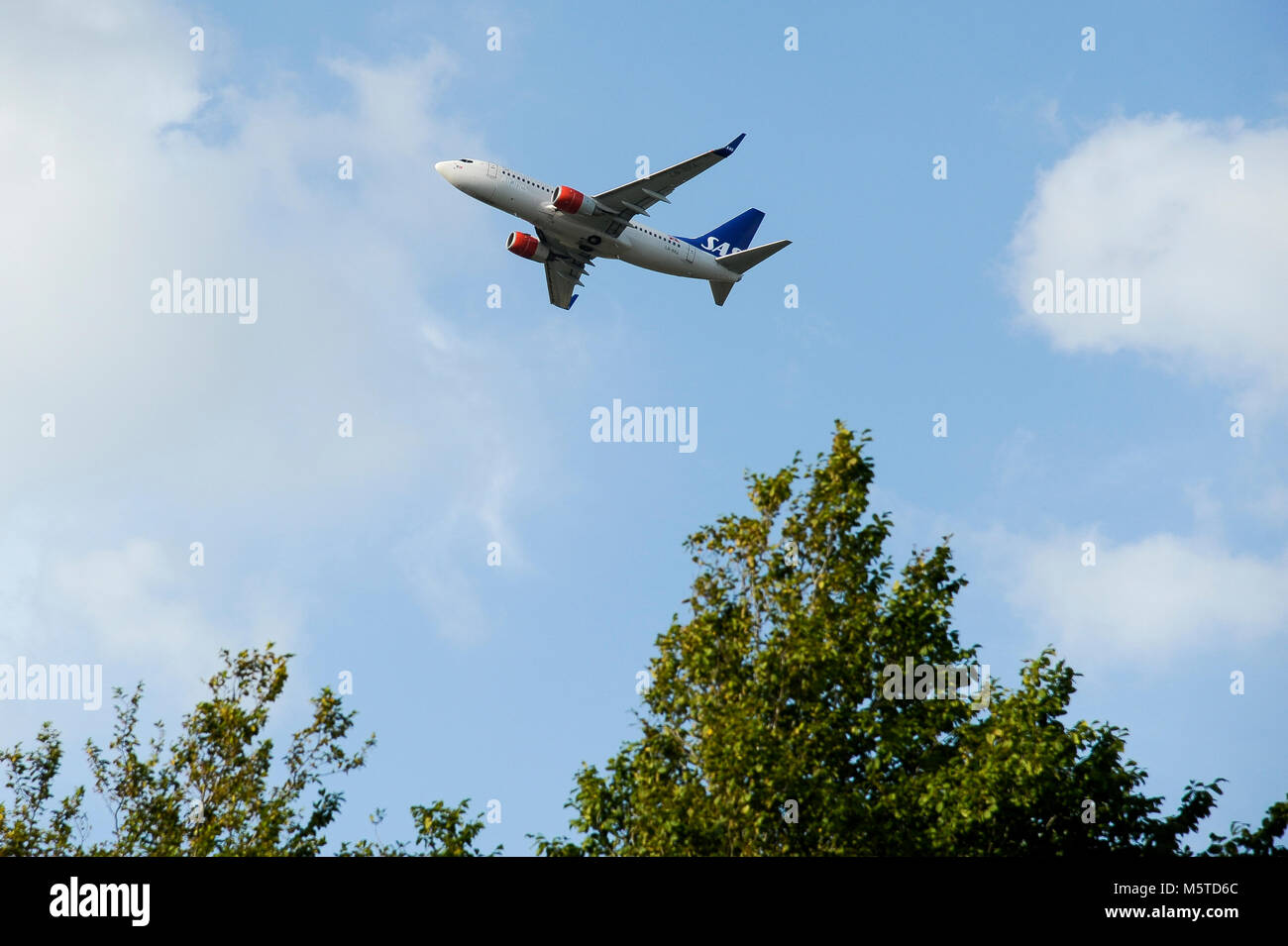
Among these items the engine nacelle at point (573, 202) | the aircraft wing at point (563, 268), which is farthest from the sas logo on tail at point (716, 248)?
the engine nacelle at point (573, 202)

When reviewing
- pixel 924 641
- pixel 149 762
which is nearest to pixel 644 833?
pixel 924 641

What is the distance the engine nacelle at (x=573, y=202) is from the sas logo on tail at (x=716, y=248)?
998 centimetres

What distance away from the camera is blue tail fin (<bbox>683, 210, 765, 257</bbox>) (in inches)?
2327

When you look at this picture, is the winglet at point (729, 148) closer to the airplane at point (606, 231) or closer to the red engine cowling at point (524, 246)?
the airplane at point (606, 231)

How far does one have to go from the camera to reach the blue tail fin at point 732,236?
59.1 meters

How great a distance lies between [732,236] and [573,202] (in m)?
14.2

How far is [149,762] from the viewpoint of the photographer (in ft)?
102

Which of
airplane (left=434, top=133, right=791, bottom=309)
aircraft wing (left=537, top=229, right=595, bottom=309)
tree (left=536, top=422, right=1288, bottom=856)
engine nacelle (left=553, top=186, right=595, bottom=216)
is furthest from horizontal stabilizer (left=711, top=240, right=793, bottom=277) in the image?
tree (left=536, top=422, right=1288, bottom=856)

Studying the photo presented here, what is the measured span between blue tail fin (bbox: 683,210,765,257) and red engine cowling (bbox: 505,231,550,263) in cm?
757

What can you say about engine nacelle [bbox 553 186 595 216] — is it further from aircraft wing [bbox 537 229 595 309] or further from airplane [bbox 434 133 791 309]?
aircraft wing [bbox 537 229 595 309]
